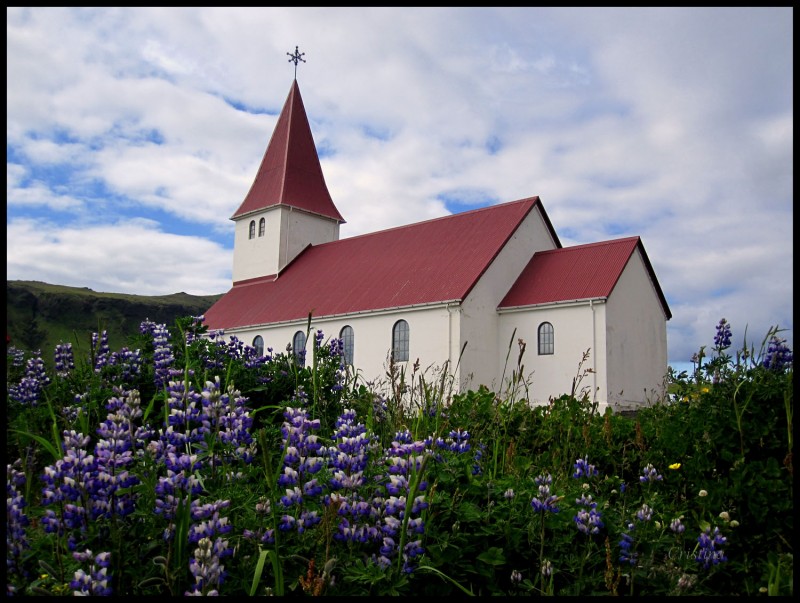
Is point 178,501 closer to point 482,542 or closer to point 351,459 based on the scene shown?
point 351,459

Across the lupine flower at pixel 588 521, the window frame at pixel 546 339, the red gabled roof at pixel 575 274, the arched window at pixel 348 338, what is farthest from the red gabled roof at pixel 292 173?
the lupine flower at pixel 588 521

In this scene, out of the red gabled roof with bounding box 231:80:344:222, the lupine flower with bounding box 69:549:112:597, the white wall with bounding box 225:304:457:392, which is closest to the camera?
the lupine flower with bounding box 69:549:112:597

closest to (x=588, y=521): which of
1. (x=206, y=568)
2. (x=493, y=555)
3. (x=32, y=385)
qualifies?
A: (x=493, y=555)

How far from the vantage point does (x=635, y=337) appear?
24.2m

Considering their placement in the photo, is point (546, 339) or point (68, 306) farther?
point (68, 306)

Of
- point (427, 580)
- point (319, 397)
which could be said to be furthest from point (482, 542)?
point (319, 397)

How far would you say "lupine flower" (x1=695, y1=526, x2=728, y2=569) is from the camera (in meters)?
3.79

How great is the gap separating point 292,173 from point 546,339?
18548mm

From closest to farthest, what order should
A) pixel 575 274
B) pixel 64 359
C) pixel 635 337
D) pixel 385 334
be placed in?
pixel 64 359 → pixel 635 337 → pixel 575 274 → pixel 385 334

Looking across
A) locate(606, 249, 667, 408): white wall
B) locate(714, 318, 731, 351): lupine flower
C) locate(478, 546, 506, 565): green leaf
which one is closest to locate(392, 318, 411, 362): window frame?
locate(606, 249, 667, 408): white wall

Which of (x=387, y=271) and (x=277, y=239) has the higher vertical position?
(x=277, y=239)

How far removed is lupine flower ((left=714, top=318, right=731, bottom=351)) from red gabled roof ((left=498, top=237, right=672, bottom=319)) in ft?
55.3

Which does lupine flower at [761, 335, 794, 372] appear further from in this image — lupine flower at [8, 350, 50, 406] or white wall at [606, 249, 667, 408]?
white wall at [606, 249, 667, 408]

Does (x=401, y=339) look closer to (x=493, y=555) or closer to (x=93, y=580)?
(x=493, y=555)
